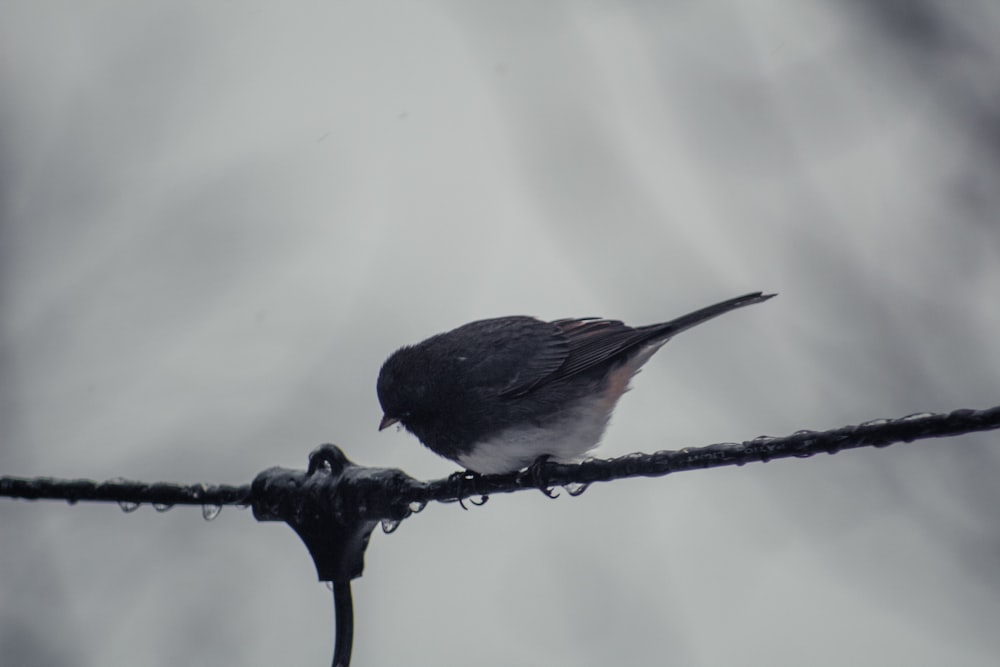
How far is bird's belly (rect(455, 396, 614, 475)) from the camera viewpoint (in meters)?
3.52

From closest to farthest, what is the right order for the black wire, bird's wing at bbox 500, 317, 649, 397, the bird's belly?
the black wire
the bird's belly
bird's wing at bbox 500, 317, 649, 397

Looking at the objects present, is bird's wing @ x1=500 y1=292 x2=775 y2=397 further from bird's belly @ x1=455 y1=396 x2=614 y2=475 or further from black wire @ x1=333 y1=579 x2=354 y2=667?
black wire @ x1=333 y1=579 x2=354 y2=667

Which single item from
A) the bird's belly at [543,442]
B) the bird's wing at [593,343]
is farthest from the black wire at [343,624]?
the bird's wing at [593,343]

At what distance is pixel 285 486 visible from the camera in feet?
6.62

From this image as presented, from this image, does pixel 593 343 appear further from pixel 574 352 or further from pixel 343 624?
pixel 343 624

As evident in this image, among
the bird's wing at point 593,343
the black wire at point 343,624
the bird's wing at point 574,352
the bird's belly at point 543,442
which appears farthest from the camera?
the bird's wing at point 574,352

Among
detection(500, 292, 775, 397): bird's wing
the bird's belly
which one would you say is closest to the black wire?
the bird's belly

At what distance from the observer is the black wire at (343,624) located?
1.96 meters

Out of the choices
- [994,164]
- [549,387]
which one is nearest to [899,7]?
[994,164]

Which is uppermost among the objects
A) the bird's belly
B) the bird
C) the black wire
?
the bird

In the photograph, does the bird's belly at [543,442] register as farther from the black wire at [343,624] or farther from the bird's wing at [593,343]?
the black wire at [343,624]

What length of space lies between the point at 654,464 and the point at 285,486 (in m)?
0.87

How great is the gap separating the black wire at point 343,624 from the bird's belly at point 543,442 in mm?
1537

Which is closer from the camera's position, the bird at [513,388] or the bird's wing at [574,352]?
the bird at [513,388]
